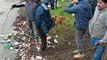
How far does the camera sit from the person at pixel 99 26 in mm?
5496

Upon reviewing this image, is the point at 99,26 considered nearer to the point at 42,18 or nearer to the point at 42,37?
the point at 42,18

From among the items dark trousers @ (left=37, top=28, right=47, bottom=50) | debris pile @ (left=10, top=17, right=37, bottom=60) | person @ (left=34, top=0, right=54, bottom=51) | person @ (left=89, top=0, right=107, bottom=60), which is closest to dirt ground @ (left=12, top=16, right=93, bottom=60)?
dark trousers @ (left=37, top=28, right=47, bottom=50)

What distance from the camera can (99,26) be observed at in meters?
5.69

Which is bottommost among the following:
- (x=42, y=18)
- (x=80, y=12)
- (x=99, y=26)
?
(x=42, y=18)

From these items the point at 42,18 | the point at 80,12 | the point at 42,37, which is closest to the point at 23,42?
the point at 42,37

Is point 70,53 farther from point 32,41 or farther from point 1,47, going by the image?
point 1,47

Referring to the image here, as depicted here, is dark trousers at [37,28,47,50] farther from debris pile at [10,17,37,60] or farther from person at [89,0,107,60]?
person at [89,0,107,60]

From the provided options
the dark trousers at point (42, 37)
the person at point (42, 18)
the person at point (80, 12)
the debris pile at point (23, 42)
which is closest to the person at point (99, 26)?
the person at point (80, 12)

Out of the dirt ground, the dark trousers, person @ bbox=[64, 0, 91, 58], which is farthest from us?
the dark trousers

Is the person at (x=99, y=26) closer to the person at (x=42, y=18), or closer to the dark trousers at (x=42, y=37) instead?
the person at (x=42, y=18)

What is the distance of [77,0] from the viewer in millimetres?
6414

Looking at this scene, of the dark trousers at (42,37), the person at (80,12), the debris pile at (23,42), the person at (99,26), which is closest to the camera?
the person at (99,26)

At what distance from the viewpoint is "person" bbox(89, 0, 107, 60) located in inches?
216

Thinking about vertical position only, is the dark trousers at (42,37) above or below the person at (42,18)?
below
